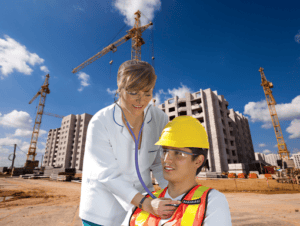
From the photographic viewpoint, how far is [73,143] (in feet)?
252

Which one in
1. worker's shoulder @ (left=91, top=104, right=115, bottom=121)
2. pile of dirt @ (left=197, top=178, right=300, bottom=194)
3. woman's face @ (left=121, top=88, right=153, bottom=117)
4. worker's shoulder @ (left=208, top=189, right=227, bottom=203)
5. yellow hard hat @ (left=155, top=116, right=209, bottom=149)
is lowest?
pile of dirt @ (left=197, top=178, right=300, bottom=194)

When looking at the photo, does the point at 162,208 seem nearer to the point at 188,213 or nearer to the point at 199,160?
the point at 188,213

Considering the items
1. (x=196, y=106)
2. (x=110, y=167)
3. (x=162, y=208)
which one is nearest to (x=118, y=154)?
(x=110, y=167)

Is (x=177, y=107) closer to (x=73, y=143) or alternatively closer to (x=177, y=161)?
(x=177, y=161)

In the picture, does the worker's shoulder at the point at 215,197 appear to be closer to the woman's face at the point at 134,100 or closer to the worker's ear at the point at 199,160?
the worker's ear at the point at 199,160

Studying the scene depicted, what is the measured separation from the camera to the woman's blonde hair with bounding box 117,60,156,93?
5.05 feet

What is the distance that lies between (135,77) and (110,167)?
34.2 inches

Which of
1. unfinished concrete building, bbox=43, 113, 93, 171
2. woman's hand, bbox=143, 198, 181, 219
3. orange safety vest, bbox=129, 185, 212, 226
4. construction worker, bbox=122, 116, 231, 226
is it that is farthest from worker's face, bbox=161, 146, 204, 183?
unfinished concrete building, bbox=43, 113, 93, 171

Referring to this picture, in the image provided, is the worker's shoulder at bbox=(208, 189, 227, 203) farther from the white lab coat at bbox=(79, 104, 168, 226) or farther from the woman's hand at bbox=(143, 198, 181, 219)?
the white lab coat at bbox=(79, 104, 168, 226)

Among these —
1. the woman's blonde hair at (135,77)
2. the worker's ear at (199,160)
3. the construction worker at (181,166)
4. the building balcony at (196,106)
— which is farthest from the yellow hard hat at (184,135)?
the building balcony at (196,106)

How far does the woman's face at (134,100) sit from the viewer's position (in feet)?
5.18

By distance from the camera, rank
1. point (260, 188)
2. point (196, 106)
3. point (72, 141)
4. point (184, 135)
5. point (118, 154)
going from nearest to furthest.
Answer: point (184, 135) → point (118, 154) → point (260, 188) → point (196, 106) → point (72, 141)

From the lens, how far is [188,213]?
1.14m

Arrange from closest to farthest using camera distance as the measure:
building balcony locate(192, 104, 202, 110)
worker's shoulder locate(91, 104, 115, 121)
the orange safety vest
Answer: the orange safety vest
worker's shoulder locate(91, 104, 115, 121)
building balcony locate(192, 104, 202, 110)
